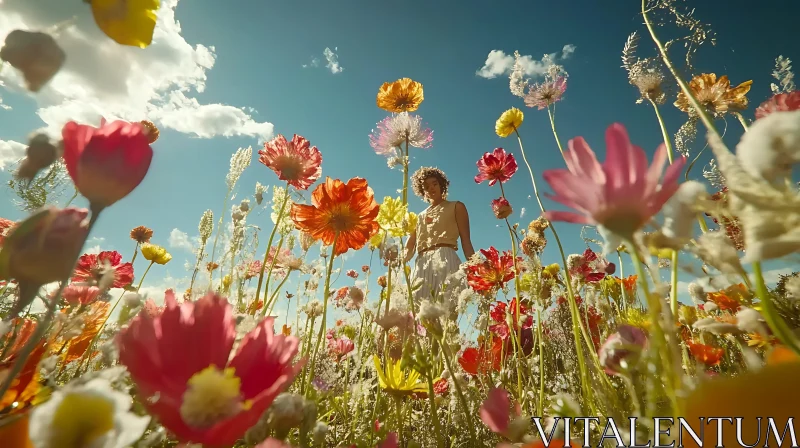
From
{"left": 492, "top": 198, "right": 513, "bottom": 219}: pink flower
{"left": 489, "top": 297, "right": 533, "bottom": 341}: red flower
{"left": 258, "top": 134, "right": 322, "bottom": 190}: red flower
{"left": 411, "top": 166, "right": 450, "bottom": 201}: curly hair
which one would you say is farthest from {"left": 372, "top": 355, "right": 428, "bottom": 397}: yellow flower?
{"left": 411, "top": 166, "right": 450, "bottom": 201}: curly hair

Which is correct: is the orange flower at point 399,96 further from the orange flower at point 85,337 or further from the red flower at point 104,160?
the red flower at point 104,160

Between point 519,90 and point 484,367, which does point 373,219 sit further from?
point 519,90

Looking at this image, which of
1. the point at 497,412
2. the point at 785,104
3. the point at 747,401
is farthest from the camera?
the point at 785,104

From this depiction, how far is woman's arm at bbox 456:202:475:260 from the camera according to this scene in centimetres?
331

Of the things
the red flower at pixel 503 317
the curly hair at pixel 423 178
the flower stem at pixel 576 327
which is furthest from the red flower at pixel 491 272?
the curly hair at pixel 423 178

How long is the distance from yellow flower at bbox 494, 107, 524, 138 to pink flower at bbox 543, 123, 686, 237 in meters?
1.60

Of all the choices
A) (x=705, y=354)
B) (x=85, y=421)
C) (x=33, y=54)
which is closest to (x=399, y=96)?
(x=705, y=354)

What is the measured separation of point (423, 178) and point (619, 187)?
11.1 ft

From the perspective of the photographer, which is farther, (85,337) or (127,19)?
(85,337)

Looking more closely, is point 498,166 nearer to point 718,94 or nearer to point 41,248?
point 718,94

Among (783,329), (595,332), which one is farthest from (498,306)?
(783,329)

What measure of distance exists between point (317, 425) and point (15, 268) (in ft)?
1.19

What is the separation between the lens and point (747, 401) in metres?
0.16

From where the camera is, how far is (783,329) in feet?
0.77
